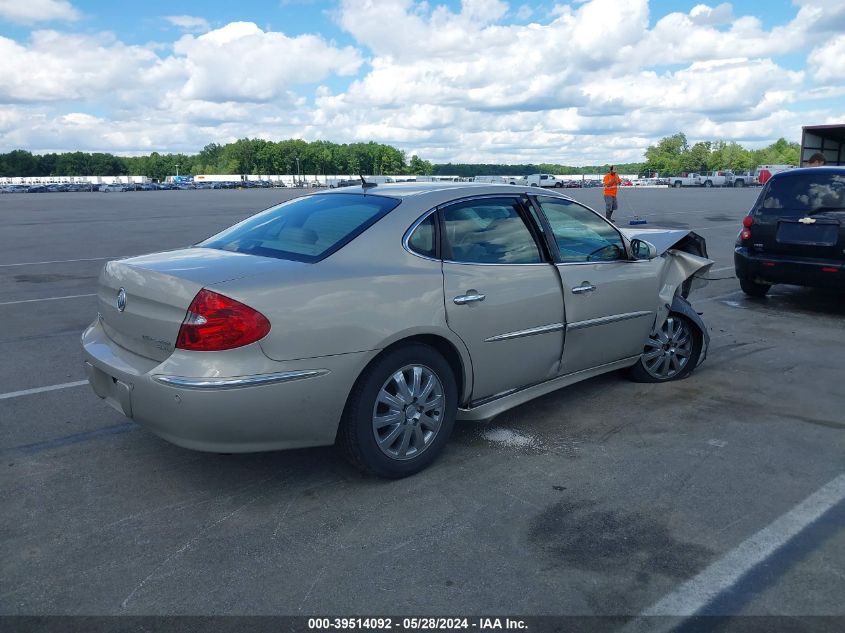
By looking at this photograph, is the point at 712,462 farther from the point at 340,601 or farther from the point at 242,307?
the point at 242,307

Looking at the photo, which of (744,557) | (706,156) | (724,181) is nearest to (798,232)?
(744,557)

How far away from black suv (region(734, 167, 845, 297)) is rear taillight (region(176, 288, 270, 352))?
6989 mm

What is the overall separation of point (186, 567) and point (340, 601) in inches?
28.4

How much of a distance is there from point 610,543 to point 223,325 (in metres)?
2.00

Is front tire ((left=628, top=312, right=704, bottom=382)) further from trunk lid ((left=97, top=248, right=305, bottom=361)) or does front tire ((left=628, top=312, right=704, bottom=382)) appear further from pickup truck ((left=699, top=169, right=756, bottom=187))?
pickup truck ((left=699, top=169, right=756, bottom=187))

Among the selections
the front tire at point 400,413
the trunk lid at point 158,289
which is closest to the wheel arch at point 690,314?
the front tire at point 400,413

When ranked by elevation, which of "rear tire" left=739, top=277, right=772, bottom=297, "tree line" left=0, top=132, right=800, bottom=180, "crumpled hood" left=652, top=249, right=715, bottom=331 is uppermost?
"tree line" left=0, top=132, right=800, bottom=180

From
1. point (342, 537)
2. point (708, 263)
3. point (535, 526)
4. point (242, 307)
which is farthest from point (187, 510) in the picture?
point (708, 263)

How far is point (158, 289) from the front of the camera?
3525 mm

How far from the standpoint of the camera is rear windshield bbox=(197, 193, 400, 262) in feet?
12.7

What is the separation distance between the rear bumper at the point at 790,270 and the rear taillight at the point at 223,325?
6.96 m

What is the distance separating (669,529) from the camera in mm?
3357

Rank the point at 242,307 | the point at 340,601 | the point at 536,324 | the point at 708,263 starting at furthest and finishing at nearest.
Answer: the point at 708,263 < the point at 536,324 < the point at 242,307 < the point at 340,601

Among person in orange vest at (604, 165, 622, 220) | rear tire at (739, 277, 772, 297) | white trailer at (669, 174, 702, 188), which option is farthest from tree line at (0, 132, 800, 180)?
rear tire at (739, 277, 772, 297)
